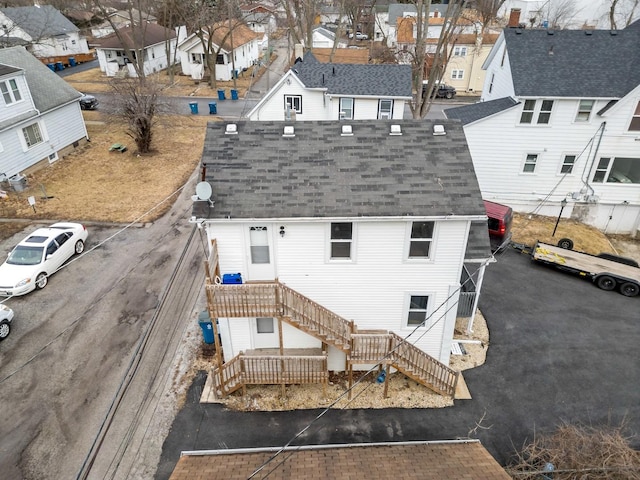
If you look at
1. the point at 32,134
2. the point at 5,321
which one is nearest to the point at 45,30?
the point at 32,134

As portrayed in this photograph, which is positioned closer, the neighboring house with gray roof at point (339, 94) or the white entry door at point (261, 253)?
the white entry door at point (261, 253)

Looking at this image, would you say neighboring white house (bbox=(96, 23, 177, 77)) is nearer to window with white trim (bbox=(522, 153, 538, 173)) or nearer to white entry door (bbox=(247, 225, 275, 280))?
window with white trim (bbox=(522, 153, 538, 173))

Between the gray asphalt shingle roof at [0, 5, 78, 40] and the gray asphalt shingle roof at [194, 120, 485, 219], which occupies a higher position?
the gray asphalt shingle roof at [0, 5, 78, 40]

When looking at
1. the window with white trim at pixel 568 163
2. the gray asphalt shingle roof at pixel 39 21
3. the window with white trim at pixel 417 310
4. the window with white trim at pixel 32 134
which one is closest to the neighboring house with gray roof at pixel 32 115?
the window with white trim at pixel 32 134

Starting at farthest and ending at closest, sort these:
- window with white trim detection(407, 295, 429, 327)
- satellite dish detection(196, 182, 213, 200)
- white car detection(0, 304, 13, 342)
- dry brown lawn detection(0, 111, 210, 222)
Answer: dry brown lawn detection(0, 111, 210, 222), white car detection(0, 304, 13, 342), window with white trim detection(407, 295, 429, 327), satellite dish detection(196, 182, 213, 200)

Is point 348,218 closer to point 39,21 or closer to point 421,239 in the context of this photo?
point 421,239

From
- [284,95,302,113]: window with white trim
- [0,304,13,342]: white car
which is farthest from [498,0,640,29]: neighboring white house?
[0,304,13,342]: white car

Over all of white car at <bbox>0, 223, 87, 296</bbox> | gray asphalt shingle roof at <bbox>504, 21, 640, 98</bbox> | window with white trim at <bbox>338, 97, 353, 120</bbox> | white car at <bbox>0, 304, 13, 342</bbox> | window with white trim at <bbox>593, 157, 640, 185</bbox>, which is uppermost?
gray asphalt shingle roof at <bbox>504, 21, 640, 98</bbox>

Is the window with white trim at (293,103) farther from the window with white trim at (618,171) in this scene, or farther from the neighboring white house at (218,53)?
the neighboring white house at (218,53)
